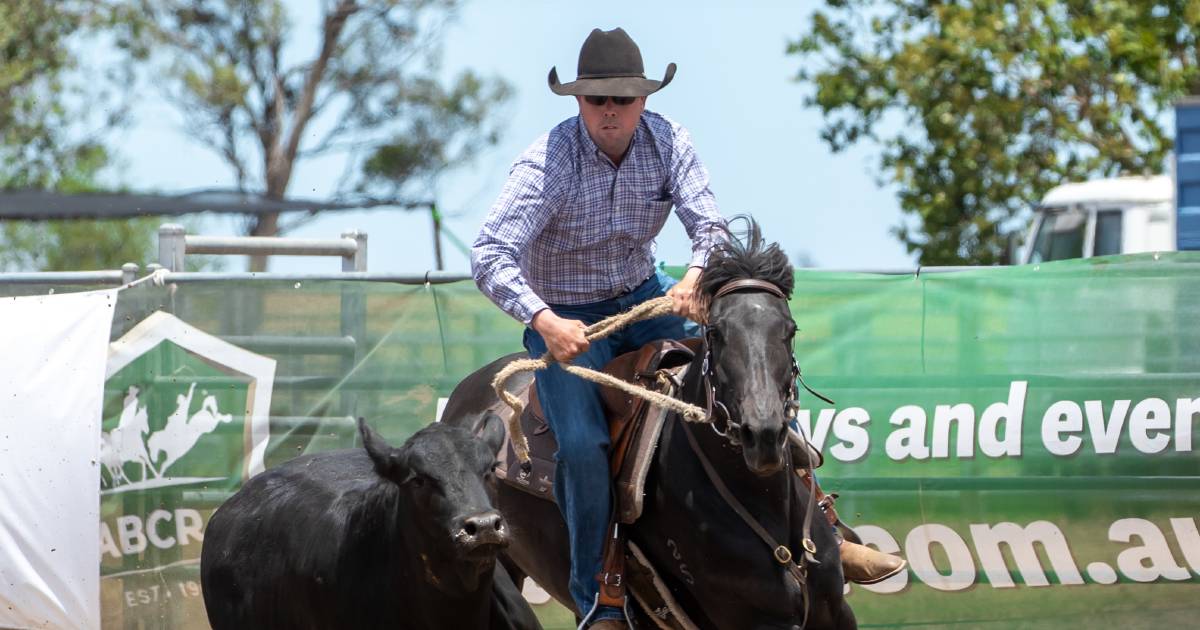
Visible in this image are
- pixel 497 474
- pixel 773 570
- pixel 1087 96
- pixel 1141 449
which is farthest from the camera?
pixel 1087 96

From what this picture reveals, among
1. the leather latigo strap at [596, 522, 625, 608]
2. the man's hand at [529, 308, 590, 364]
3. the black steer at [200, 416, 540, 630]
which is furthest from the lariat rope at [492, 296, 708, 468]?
the leather latigo strap at [596, 522, 625, 608]

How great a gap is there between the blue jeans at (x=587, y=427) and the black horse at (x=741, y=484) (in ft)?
0.62

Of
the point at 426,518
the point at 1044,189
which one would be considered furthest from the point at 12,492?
the point at 1044,189

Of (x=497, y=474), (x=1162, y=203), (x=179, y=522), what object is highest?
(x=1162, y=203)

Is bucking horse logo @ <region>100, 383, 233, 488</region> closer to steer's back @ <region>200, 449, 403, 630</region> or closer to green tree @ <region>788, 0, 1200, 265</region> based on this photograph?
steer's back @ <region>200, 449, 403, 630</region>

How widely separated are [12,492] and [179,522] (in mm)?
819

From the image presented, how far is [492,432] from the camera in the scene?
18.6 feet

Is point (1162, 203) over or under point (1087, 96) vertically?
under

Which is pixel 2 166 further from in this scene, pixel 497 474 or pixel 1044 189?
pixel 497 474

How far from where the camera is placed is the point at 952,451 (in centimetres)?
760

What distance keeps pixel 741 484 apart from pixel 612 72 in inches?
56.0

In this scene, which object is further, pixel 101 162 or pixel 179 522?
pixel 101 162

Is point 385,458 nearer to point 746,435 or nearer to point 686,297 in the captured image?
point 686,297

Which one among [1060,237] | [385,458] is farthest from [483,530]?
[1060,237]
